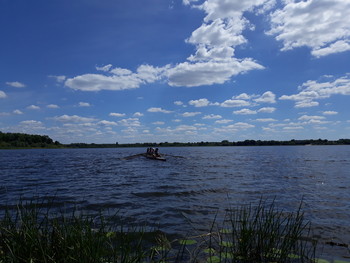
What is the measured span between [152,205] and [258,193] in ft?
21.5

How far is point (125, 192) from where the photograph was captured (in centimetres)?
1562

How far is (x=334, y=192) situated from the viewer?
15.6 meters

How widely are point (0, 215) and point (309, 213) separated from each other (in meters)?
12.3

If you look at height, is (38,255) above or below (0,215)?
above

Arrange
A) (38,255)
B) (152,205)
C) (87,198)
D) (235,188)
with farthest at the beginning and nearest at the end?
(235,188) → (87,198) → (152,205) → (38,255)

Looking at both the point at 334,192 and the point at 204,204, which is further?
the point at 334,192

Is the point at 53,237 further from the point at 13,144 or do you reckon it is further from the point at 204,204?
the point at 13,144

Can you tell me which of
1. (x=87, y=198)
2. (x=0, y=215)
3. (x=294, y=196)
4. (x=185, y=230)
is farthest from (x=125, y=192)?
(x=294, y=196)

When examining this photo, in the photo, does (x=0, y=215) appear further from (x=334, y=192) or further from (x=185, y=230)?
(x=334, y=192)

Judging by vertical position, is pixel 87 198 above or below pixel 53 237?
below

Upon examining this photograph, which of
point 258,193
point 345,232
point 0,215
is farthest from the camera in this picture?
point 258,193

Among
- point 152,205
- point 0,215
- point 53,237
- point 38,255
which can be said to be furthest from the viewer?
point 152,205

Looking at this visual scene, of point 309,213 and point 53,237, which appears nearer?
point 53,237

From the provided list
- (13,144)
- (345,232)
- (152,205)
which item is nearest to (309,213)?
(345,232)
